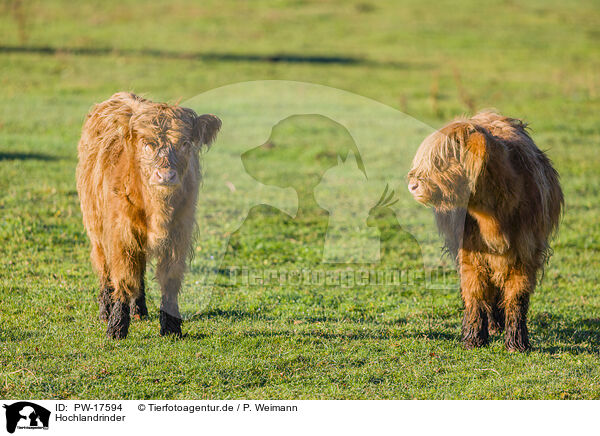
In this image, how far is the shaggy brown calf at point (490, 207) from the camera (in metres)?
5.97

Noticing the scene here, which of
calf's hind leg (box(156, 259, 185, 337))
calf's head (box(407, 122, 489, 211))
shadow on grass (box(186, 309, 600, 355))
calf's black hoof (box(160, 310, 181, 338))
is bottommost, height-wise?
shadow on grass (box(186, 309, 600, 355))

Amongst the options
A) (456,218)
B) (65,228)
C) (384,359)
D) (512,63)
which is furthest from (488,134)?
(512,63)

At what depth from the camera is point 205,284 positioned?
27.7 ft

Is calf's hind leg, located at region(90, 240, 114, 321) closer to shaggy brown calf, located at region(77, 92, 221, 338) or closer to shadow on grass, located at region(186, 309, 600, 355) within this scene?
shaggy brown calf, located at region(77, 92, 221, 338)

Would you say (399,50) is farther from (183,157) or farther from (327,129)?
(183,157)

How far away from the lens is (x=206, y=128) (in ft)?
20.7

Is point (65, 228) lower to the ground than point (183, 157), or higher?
lower

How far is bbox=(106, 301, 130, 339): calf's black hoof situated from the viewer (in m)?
6.57

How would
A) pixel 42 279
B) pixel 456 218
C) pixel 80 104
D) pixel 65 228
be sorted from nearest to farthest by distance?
pixel 456 218
pixel 42 279
pixel 65 228
pixel 80 104

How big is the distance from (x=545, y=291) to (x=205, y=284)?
4347 millimetres

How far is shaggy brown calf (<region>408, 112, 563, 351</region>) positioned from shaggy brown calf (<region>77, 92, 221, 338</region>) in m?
2.05
